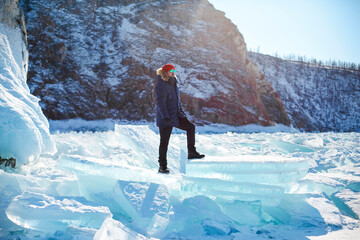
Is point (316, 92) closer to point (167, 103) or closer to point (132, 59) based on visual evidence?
point (132, 59)

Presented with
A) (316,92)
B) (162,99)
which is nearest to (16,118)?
(162,99)

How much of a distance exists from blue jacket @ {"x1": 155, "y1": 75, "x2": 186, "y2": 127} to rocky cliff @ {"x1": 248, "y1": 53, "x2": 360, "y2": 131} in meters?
44.0

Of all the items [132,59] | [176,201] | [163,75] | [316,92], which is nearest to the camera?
[176,201]

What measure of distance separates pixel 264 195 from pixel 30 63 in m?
22.8

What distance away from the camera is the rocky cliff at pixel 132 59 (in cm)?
2091

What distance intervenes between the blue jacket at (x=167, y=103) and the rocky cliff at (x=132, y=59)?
17.9 metres

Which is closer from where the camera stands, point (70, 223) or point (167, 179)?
point (70, 223)

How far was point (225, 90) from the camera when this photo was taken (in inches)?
950

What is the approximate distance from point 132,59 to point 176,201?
71.2ft

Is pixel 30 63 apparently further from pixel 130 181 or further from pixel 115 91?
pixel 130 181

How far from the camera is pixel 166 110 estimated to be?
10.6 ft

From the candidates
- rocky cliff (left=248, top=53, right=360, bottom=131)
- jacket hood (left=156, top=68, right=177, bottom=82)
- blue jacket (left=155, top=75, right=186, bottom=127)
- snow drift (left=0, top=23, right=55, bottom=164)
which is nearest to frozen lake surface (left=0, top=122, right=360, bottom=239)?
snow drift (left=0, top=23, right=55, bottom=164)

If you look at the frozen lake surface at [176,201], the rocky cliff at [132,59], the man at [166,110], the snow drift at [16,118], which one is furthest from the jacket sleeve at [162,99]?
the rocky cliff at [132,59]

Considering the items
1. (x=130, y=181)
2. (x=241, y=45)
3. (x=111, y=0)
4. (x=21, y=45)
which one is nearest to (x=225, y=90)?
(x=241, y=45)
